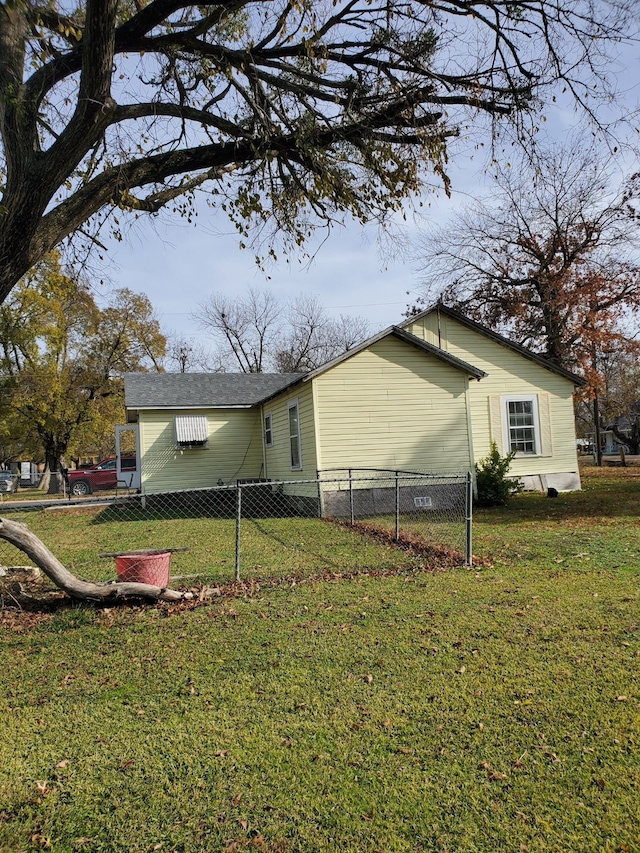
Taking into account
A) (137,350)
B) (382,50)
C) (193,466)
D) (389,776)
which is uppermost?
(137,350)

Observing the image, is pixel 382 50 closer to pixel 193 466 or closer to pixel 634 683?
pixel 634 683

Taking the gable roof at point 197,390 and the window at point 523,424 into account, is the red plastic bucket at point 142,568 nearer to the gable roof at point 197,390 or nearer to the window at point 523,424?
the gable roof at point 197,390

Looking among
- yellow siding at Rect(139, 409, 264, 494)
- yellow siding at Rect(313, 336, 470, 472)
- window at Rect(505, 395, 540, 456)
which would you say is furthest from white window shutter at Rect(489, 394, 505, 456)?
yellow siding at Rect(139, 409, 264, 494)

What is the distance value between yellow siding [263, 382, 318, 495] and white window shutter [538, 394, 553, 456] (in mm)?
7228

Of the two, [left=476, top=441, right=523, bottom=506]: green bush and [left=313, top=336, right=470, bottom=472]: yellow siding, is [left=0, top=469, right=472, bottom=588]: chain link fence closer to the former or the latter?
[left=313, top=336, right=470, bottom=472]: yellow siding

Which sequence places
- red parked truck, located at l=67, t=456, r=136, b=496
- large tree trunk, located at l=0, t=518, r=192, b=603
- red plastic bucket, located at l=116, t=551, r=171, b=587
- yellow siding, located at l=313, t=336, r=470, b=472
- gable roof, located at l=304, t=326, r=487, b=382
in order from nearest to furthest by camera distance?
1. large tree trunk, located at l=0, t=518, r=192, b=603
2. red plastic bucket, located at l=116, t=551, r=171, b=587
3. gable roof, located at l=304, t=326, r=487, b=382
4. yellow siding, located at l=313, t=336, r=470, b=472
5. red parked truck, located at l=67, t=456, r=136, b=496

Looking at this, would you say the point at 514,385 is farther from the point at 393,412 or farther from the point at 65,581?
the point at 65,581

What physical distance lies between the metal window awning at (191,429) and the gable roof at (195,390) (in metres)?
0.34

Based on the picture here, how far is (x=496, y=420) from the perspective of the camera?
15.7m

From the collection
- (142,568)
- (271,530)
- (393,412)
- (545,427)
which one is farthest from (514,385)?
(142,568)

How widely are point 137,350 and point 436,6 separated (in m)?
28.7

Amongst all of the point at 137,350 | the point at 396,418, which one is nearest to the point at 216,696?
the point at 396,418

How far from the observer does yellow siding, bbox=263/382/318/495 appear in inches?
497

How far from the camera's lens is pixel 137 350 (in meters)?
31.9
